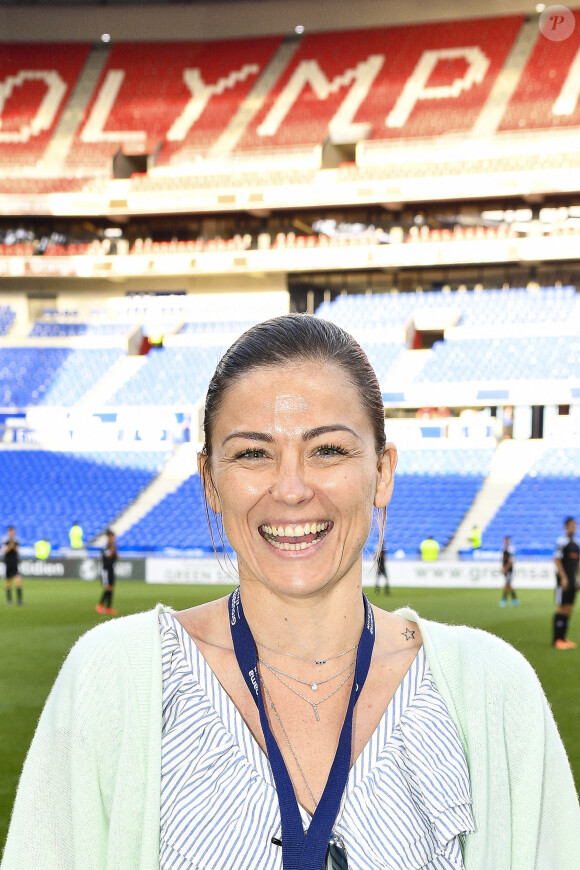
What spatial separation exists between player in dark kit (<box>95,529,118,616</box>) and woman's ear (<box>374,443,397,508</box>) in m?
12.2

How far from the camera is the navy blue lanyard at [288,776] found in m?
1.33

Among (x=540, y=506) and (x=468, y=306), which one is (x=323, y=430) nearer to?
(x=540, y=506)

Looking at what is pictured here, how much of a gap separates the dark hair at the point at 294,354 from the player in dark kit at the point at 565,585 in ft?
31.9

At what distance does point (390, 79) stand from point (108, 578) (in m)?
22.1

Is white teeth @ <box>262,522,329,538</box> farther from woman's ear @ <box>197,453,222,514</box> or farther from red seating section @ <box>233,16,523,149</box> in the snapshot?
red seating section @ <box>233,16,523,149</box>

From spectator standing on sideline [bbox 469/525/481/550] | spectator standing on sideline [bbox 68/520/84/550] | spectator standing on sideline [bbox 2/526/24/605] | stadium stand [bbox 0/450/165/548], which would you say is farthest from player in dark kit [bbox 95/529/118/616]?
spectator standing on sideline [bbox 469/525/481/550]

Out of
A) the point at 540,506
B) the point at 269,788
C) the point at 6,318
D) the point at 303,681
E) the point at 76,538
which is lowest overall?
the point at 76,538

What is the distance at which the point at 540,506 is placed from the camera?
21328 mm

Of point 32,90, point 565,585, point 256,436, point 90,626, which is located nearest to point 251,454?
point 256,436

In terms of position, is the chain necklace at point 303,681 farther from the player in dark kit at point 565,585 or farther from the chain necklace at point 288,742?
the player in dark kit at point 565,585

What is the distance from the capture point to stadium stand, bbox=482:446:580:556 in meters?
20.0

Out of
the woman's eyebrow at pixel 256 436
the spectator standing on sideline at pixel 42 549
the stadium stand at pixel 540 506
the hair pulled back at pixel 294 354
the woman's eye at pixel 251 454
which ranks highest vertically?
the hair pulled back at pixel 294 354

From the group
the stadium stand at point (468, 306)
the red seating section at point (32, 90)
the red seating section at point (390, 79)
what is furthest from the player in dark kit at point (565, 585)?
the red seating section at point (32, 90)

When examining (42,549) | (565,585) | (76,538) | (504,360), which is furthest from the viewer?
(504,360)
